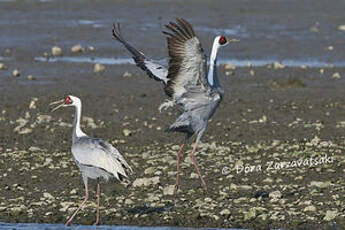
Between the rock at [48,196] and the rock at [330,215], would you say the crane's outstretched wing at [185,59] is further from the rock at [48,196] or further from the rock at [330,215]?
the rock at [330,215]

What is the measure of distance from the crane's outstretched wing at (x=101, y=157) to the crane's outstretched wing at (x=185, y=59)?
4.55ft

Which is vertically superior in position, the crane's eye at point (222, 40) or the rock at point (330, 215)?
the crane's eye at point (222, 40)

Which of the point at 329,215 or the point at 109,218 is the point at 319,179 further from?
the point at 109,218

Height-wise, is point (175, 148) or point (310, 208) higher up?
point (310, 208)

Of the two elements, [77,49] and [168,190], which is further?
[77,49]

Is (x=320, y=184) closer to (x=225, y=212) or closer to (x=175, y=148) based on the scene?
(x=225, y=212)

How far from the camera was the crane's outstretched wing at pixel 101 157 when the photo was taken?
416 inches

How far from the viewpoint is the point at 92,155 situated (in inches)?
422

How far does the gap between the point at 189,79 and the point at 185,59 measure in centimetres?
45

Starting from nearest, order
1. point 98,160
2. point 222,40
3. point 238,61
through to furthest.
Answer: point 98,160
point 222,40
point 238,61

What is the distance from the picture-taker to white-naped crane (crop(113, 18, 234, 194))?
11133 mm

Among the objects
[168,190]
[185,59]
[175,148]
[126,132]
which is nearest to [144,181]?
[168,190]

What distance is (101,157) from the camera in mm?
10656

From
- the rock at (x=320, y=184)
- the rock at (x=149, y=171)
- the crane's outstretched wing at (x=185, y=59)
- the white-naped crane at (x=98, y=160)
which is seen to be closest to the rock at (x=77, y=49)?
the rock at (x=149, y=171)
